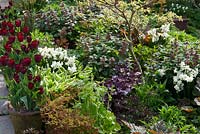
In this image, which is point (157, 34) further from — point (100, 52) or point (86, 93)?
point (86, 93)

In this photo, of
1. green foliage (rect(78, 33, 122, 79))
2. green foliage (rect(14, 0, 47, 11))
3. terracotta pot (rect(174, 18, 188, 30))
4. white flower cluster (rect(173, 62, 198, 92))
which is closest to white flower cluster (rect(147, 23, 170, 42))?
green foliage (rect(78, 33, 122, 79))

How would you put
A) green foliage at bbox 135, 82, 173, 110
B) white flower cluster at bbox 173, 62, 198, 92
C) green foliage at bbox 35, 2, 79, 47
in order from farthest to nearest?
green foliage at bbox 35, 2, 79, 47, white flower cluster at bbox 173, 62, 198, 92, green foliage at bbox 135, 82, 173, 110

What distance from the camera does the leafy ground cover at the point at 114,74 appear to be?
3664mm

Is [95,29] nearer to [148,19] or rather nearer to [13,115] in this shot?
[148,19]

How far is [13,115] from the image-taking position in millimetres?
3840

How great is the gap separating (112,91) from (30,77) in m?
0.85

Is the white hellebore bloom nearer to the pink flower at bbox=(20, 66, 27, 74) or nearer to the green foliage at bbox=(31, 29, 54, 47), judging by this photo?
the pink flower at bbox=(20, 66, 27, 74)

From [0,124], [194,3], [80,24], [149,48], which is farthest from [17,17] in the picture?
[194,3]

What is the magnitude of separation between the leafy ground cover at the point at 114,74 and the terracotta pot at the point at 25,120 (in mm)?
118

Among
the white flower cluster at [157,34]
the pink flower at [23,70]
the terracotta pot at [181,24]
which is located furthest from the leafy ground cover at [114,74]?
the terracotta pot at [181,24]

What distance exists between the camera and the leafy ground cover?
3.66 meters

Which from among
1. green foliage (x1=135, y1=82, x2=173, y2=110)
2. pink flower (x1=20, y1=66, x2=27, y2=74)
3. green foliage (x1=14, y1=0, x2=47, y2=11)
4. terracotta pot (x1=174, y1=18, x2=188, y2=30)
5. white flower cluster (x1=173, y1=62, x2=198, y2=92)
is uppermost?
green foliage (x1=14, y1=0, x2=47, y2=11)

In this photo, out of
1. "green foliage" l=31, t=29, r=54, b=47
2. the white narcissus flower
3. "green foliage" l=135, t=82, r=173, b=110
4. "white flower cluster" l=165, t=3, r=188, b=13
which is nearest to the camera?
"green foliage" l=135, t=82, r=173, b=110

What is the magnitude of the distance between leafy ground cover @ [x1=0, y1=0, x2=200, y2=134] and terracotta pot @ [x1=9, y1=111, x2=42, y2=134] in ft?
0.39
